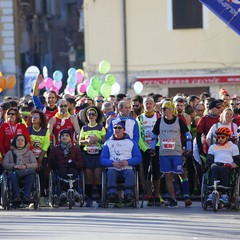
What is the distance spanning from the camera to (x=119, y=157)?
21.9 metres

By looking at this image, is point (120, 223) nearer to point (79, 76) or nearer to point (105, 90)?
point (105, 90)

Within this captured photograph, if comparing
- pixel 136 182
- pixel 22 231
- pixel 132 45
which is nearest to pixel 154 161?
pixel 136 182

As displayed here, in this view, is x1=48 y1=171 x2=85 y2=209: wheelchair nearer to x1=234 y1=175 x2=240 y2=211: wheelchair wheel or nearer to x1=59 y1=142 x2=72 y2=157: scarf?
x1=59 y1=142 x2=72 y2=157: scarf

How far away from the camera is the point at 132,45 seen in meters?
41.8

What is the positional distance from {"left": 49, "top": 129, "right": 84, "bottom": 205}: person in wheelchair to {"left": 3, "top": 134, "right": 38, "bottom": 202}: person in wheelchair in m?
0.34

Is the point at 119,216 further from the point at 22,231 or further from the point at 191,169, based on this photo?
the point at 191,169

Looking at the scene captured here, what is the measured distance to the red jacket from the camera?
22.4 m

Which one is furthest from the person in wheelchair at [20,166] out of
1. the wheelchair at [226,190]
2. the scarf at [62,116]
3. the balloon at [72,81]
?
the balloon at [72,81]

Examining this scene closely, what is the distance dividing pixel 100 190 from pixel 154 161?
1.04 meters

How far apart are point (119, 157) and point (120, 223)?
3149mm

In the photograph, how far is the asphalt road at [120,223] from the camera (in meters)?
17.3

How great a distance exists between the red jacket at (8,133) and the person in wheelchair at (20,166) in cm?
33

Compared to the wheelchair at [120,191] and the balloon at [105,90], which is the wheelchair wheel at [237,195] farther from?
the balloon at [105,90]

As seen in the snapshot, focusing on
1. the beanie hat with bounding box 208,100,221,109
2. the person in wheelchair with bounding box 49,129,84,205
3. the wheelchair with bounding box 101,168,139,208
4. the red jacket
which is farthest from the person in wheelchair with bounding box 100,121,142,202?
the beanie hat with bounding box 208,100,221,109
